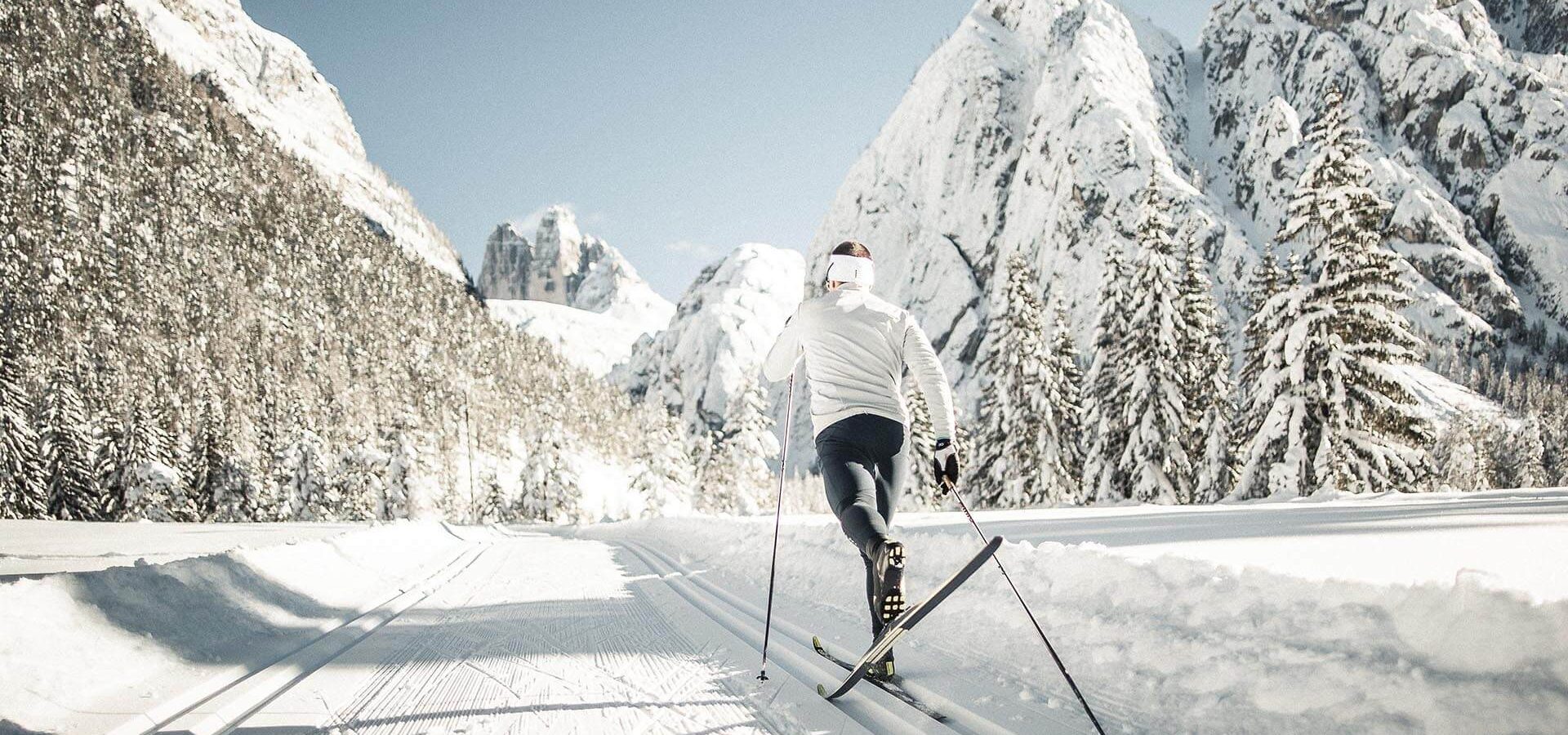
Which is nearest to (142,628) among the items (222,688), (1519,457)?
(222,688)

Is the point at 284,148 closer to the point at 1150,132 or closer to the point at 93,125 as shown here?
the point at 93,125

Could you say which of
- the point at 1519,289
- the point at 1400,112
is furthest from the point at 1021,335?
the point at 1519,289

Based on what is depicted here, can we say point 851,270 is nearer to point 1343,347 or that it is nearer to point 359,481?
point 1343,347

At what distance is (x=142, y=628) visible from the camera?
365cm

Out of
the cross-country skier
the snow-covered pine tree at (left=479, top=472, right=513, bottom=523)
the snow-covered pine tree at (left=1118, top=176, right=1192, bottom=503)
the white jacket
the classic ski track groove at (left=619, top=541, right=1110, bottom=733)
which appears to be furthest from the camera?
the snow-covered pine tree at (left=479, top=472, right=513, bottom=523)

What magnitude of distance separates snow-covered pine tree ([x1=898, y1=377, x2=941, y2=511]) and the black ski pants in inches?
1036

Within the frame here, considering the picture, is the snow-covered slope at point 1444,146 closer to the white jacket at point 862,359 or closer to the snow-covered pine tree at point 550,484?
the snow-covered pine tree at point 550,484

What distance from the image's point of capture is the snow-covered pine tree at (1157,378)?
24203mm

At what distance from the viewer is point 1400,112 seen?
12644 centimetres

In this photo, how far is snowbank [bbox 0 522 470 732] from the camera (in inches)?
113

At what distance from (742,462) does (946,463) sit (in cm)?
4117

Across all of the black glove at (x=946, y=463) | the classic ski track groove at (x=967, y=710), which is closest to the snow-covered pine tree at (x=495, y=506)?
the classic ski track groove at (x=967, y=710)

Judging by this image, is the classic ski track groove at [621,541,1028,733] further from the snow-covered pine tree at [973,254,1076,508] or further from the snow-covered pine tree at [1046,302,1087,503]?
the snow-covered pine tree at [1046,302,1087,503]

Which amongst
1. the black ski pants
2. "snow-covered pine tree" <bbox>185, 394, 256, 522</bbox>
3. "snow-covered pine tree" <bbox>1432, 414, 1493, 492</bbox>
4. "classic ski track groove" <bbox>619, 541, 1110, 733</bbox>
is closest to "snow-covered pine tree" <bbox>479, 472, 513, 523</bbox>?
"snow-covered pine tree" <bbox>185, 394, 256, 522</bbox>
